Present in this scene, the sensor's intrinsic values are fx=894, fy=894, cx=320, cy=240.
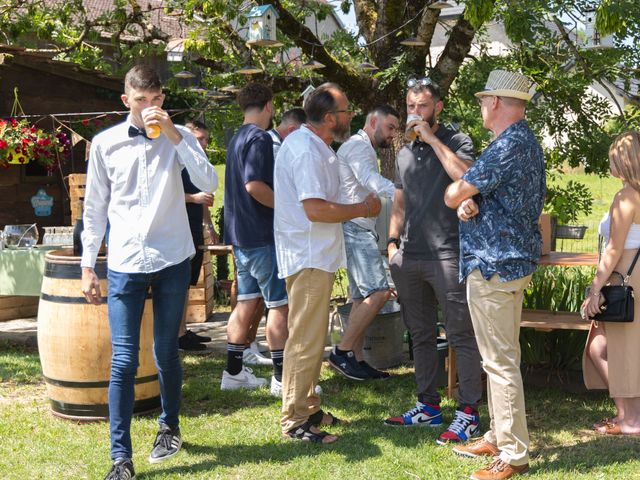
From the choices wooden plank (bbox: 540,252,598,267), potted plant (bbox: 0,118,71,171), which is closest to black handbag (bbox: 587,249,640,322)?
wooden plank (bbox: 540,252,598,267)

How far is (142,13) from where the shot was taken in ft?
32.5

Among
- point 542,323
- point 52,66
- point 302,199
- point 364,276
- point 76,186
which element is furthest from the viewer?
point 52,66

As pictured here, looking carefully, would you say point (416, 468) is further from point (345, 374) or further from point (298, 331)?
point (345, 374)

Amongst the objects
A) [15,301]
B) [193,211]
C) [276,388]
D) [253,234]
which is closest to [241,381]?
[276,388]

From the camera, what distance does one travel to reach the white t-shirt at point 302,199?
4703mm

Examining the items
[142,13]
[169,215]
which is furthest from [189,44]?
[169,215]

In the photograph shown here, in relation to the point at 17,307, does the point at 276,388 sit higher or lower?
lower

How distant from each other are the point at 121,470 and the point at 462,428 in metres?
1.86

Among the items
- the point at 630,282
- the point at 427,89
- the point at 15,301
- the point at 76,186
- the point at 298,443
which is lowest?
the point at 298,443

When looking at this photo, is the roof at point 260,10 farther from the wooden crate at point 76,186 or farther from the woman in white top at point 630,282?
the woman in white top at point 630,282

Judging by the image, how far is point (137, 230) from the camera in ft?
14.5

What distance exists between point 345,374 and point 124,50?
6574mm

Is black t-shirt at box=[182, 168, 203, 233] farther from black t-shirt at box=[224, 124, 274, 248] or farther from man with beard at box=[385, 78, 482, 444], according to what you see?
man with beard at box=[385, 78, 482, 444]

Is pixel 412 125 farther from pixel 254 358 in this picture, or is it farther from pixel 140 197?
pixel 254 358
